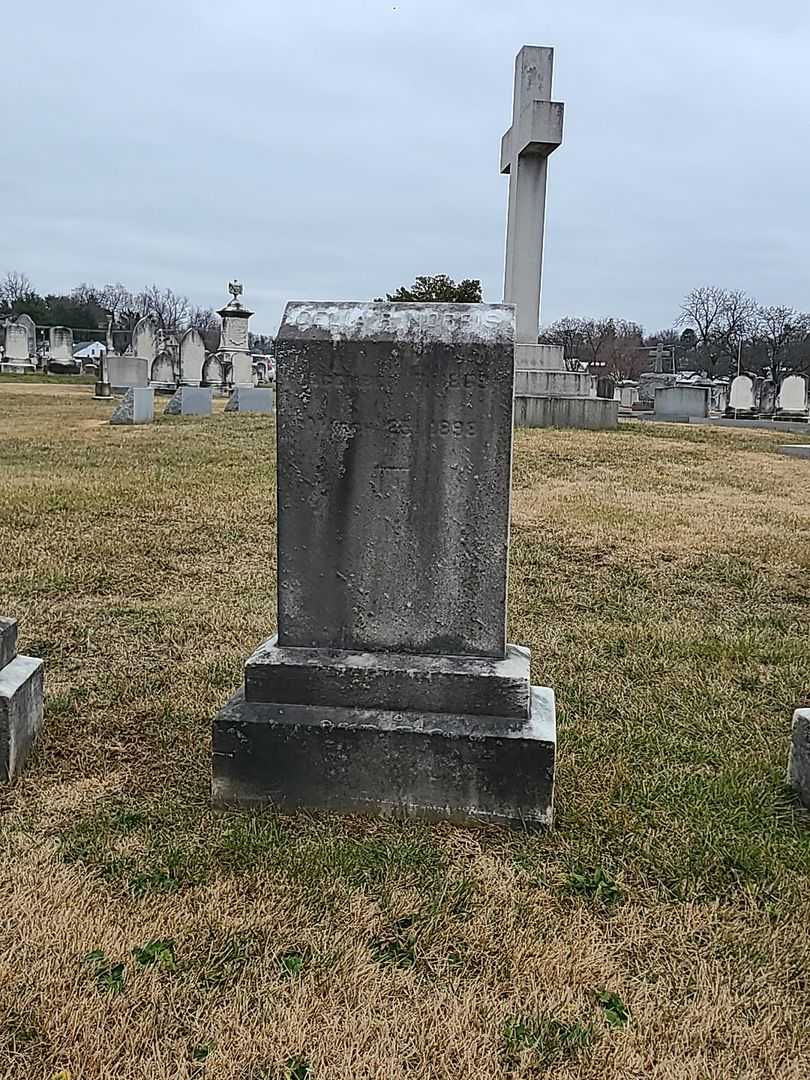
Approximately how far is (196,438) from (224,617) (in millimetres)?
9176

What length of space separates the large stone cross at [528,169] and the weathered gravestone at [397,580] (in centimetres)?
1188

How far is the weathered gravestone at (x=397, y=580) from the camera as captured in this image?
8.77 ft

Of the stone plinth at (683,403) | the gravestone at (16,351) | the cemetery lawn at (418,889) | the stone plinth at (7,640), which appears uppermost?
the gravestone at (16,351)

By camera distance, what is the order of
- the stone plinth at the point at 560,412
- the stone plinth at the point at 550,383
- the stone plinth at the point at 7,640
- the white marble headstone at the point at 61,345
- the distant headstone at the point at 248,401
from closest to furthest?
the stone plinth at the point at 7,640
the stone plinth at the point at 560,412
the stone plinth at the point at 550,383
the distant headstone at the point at 248,401
the white marble headstone at the point at 61,345

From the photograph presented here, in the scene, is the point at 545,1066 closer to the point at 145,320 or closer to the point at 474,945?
the point at 474,945

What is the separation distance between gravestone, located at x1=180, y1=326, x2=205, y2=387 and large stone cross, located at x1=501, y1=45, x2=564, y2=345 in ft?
50.4

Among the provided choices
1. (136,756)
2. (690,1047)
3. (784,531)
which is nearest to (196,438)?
(784,531)

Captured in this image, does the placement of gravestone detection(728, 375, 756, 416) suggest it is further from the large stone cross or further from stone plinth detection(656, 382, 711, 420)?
the large stone cross

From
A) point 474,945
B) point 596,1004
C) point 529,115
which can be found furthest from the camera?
point 529,115

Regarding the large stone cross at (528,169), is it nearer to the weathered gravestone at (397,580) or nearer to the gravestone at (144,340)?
the weathered gravestone at (397,580)

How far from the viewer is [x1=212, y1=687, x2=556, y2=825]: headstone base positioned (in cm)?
265

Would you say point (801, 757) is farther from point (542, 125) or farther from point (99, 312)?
point (99, 312)

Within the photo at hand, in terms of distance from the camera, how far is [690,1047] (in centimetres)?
184

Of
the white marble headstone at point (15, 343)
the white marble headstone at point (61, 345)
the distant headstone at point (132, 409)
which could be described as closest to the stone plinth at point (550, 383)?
the distant headstone at point (132, 409)
